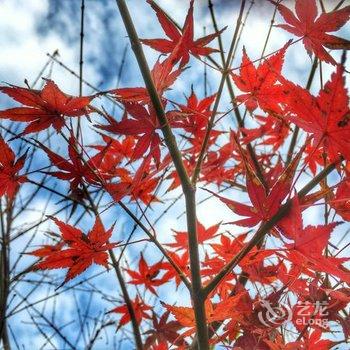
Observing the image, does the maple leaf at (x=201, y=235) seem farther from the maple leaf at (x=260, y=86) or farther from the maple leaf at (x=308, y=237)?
the maple leaf at (x=308, y=237)

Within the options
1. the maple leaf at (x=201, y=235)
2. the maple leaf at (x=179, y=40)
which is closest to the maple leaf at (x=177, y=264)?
the maple leaf at (x=201, y=235)

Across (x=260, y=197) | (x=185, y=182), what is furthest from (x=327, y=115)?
(x=185, y=182)

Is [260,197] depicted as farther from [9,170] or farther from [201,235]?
[201,235]

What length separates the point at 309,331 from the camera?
1146 mm

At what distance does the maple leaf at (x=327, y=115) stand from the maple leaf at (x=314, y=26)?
0.28 metres

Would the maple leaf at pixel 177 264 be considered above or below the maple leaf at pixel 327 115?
above

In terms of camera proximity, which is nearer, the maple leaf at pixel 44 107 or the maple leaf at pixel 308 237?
the maple leaf at pixel 308 237

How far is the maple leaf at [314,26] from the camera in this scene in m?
0.92

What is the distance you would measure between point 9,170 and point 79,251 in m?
0.27

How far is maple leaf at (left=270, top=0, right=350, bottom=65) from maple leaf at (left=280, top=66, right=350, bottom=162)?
10.8 inches

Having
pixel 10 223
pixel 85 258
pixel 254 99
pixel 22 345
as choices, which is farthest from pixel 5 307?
pixel 254 99

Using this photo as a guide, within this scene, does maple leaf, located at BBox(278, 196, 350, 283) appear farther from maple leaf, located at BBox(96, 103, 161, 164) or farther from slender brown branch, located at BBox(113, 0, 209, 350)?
maple leaf, located at BBox(96, 103, 161, 164)

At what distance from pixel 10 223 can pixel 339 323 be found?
73.0 inches

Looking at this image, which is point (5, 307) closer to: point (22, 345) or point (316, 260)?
point (22, 345)
